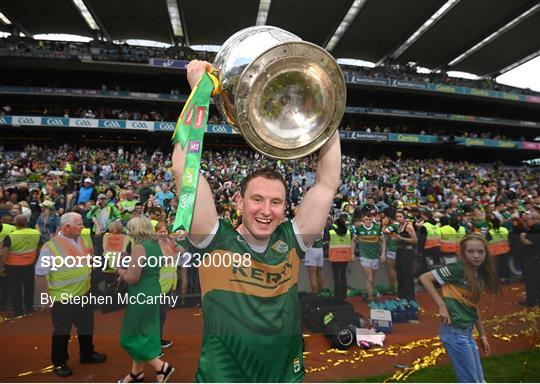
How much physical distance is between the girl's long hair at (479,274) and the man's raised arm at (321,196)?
222cm

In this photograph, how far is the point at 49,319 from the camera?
142 inches

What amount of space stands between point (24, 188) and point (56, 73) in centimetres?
2466

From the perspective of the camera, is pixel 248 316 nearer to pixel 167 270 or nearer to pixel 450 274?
pixel 167 270

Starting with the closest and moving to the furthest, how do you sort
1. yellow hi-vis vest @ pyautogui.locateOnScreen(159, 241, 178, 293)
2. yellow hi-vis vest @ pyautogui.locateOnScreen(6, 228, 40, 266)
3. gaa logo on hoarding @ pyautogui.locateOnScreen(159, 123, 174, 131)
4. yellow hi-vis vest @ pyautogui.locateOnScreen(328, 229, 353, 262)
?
yellow hi-vis vest @ pyautogui.locateOnScreen(159, 241, 178, 293), yellow hi-vis vest @ pyautogui.locateOnScreen(6, 228, 40, 266), yellow hi-vis vest @ pyautogui.locateOnScreen(328, 229, 353, 262), gaa logo on hoarding @ pyautogui.locateOnScreen(159, 123, 174, 131)

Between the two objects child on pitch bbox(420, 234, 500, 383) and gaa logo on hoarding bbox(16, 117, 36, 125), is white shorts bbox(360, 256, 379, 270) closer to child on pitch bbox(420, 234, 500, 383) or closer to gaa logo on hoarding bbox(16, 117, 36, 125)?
child on pitch bbox(420, 234, 500, 383)

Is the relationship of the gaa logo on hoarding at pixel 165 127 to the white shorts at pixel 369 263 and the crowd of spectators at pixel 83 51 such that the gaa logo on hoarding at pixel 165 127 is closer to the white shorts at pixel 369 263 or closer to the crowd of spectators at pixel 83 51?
the crowd of spectators at pixel 83 51

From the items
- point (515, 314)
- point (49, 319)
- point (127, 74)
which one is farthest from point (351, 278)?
point (127, 74)

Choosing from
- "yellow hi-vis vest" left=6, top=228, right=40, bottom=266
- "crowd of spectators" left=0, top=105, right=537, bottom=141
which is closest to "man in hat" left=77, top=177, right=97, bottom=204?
"yellow hi-vis vest" left=6, top=228, right=40, bottom=266

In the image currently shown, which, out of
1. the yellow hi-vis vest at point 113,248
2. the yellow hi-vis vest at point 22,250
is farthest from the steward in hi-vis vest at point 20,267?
the yellow hi-vis vest at point 113,248

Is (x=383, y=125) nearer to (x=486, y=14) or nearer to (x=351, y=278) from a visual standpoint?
(x=486, y=14)

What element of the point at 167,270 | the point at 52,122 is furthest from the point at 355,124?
the point at 167,270

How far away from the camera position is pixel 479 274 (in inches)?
142

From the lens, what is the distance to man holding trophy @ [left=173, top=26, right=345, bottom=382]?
5.34 feet

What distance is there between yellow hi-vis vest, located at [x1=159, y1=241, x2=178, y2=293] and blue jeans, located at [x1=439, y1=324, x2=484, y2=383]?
277cm
